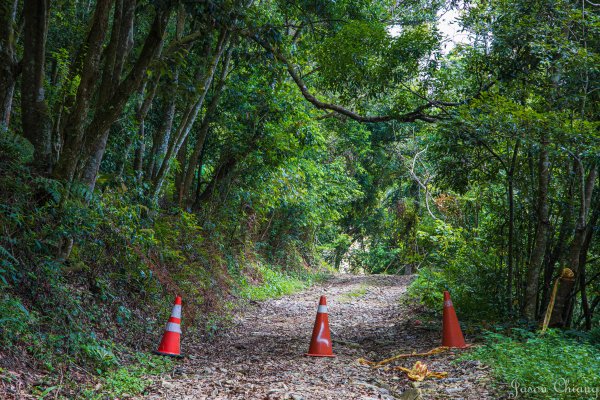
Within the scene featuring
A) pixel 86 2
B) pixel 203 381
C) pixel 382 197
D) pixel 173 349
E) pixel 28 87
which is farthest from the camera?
pixel 382 197

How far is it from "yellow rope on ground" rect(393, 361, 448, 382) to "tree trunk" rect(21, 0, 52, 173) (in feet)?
17.0

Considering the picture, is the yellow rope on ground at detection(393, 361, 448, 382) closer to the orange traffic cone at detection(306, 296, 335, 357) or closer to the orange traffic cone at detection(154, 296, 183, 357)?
the orange traffic cone at detection(306, 296, 335, 357)

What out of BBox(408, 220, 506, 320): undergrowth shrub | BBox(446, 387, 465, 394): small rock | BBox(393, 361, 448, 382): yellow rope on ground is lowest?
BBox(446, 387, 465, 394): small rock

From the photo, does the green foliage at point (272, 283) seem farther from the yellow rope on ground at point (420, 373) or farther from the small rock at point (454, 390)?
the small rock at point (454, 390)

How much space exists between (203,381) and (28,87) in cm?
462

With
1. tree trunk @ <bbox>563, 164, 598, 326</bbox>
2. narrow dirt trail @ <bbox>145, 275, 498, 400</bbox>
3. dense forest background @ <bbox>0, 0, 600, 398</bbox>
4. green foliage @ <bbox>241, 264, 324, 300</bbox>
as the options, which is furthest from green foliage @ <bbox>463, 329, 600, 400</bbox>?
green foliage @ <bbox>241, 264, 324, 300</bbox>

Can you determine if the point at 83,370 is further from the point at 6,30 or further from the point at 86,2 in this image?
the point at 86,2

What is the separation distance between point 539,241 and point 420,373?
12.2 feet

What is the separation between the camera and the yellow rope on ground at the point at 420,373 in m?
5.58

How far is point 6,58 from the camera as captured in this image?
23.2ft

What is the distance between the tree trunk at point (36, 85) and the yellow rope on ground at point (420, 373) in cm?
519

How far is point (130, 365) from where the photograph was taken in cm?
543

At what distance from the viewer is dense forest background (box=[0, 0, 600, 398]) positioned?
6137 millimetres

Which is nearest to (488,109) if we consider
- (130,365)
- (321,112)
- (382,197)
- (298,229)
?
(130,365)
